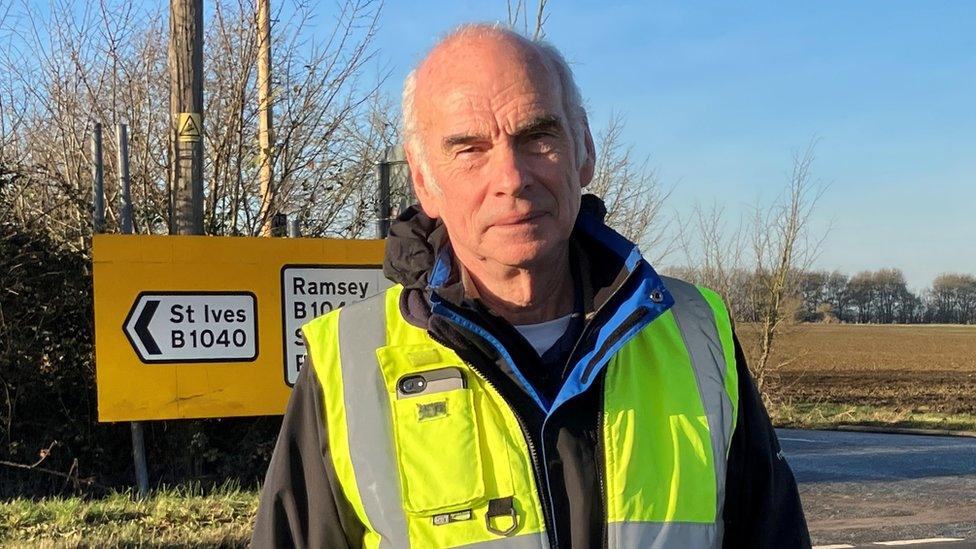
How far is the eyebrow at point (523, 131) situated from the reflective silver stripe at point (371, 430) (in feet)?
1.36

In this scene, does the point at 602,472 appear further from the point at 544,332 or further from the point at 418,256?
the point at 418,256

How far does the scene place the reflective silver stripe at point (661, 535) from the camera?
1.73 meters

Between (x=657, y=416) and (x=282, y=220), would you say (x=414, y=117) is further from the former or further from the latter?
(x=282, y=220)

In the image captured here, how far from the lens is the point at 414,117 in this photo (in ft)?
6.86

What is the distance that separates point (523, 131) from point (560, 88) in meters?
0.15

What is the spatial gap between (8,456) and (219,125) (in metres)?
3.94

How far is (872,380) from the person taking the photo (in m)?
34.6

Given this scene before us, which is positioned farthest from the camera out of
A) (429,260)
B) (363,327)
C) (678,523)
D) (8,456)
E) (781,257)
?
(781,257)

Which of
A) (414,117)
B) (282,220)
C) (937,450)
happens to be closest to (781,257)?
(937,450)

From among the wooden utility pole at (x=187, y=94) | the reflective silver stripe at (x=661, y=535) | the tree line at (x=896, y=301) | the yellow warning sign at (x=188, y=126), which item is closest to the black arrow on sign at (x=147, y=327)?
the wooden utility pole at (x=187, y=94)

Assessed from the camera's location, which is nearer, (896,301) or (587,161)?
(587,161)

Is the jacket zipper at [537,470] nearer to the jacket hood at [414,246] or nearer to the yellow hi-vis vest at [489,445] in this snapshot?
the yellow hi-vis vest at [489,445]

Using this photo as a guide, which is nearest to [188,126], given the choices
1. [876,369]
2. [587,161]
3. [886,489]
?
[587,161]

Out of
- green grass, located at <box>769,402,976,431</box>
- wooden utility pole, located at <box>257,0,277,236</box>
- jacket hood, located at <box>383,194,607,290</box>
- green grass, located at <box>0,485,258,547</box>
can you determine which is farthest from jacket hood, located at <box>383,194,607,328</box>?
green grass, located at <box>769,402,976,431</box>
